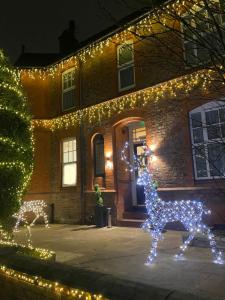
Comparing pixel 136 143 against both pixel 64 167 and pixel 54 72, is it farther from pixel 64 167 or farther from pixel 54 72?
pixel 54 72

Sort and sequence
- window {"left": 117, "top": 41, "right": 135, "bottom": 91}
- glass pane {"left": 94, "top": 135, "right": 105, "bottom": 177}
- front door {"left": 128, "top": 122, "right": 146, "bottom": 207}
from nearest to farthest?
window {"left": 117, "top": 41, "right": 135, "bottom": 91} < front door {"left": 128, "top": 122, "right": 146, "bottom": 207} < glass pane {"left": 94, "top": 135, "right": 105, "bottom": 177}

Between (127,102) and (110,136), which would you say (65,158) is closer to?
(110,136)

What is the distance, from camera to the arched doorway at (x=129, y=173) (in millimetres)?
12344

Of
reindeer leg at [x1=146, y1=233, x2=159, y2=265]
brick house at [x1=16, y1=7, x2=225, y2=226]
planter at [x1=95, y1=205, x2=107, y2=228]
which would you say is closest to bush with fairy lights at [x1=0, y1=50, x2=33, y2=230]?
reindeer leg at [x1=146, y1=233, x2=159, y2=265]

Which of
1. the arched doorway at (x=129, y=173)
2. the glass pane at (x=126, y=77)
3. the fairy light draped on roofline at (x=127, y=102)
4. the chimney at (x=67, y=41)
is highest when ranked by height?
the chimney at (x=67, y=41)

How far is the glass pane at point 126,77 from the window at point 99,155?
2.50 meters

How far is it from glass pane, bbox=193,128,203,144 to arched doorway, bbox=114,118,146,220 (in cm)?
253

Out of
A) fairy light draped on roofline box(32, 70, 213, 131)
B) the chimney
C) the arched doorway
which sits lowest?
the arched doorway

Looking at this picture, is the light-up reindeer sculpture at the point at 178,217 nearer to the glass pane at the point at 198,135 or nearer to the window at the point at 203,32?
the window at the point at 203,32

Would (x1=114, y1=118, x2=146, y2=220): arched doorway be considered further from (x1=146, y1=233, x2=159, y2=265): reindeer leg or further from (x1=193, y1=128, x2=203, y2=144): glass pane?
(x1=146, y1=233, x2=159, y2=265): reindeer leg

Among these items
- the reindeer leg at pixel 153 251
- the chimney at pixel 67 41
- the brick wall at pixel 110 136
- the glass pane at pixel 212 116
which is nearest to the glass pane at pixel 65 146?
the brick wall at pixel 110 136

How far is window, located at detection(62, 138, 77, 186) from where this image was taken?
14595 mm

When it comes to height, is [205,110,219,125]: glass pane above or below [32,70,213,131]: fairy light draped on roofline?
below

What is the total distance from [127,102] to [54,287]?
1002 centimetres
